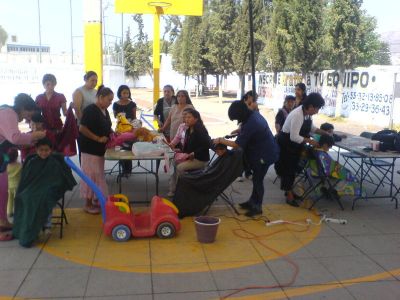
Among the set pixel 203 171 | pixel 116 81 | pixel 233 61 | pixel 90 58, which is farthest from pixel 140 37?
pixel 203 171

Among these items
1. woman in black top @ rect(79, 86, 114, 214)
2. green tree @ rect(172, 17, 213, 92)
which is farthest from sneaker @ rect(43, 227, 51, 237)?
green tree @ rect(172, 17, 213, 92)

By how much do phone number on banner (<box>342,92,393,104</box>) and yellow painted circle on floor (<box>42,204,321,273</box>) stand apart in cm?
1246

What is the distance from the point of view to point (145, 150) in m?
5.34

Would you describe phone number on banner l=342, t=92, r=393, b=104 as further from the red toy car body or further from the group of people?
the red toy car body

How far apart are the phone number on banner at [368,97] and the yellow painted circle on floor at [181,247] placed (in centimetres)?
1246

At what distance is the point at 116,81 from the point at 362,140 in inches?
661

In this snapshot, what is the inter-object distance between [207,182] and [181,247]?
1.00m

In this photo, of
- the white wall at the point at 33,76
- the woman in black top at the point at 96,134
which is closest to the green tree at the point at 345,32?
the white wall at the point at 33,76

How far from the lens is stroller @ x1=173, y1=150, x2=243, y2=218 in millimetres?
5266

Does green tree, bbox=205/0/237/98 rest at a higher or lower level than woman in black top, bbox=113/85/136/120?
higher

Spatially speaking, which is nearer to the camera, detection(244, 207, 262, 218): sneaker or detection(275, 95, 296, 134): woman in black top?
detection(244, 207, 262, 218): sneaker

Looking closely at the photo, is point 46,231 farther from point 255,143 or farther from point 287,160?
point 287,160

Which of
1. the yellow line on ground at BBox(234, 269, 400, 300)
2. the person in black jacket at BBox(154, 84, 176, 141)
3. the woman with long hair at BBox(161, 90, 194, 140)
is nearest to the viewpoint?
the yellow line on ground at BBox(234, 269, 400, 300)

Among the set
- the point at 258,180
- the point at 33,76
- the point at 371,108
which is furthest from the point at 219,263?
the point at 33,76
